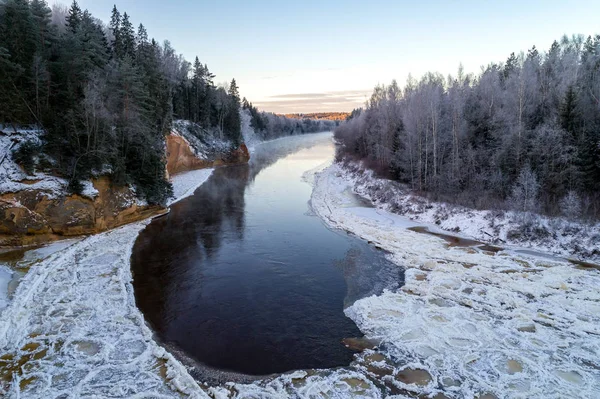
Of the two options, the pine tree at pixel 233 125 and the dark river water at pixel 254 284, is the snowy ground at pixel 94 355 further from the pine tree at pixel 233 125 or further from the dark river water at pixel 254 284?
the pine tree at pixel 233 125

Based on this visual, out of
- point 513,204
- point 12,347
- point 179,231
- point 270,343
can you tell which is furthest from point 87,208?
point 513,204

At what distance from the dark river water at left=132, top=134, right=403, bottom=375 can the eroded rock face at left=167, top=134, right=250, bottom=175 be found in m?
21.1

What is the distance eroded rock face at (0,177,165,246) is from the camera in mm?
18594

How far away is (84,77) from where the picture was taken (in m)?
25.8

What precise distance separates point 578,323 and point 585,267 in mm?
6168

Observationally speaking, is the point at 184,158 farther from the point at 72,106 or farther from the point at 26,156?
the point at 26,156

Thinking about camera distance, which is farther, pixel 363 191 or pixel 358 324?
pixel 363 191

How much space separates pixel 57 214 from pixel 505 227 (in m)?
27.0

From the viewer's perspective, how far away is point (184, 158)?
50.7 metres

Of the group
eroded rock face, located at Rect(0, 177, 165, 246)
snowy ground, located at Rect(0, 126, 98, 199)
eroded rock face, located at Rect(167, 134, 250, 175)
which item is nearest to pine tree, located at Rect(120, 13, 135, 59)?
eroded rock face, located at Rect(167, 134, 250, 175)

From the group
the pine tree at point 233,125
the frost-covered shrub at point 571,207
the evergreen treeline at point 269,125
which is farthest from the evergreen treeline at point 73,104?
the evergreen treeline at point 269,125

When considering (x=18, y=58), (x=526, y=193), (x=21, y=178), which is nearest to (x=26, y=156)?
A: (x=21, y=178)

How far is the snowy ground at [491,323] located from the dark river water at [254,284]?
129 centimetres

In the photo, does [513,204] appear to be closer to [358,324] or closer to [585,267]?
[585,267]
